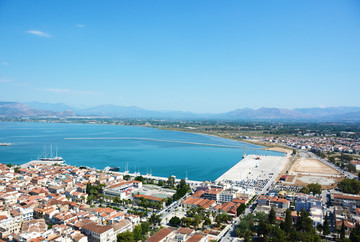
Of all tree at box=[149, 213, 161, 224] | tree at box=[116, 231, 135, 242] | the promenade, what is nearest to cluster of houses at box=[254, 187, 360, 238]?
the promenade

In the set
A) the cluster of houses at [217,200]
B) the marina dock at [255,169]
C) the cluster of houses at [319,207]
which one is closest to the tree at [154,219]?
the cluster of houses at [217,200]

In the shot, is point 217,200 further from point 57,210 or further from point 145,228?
point 57,210

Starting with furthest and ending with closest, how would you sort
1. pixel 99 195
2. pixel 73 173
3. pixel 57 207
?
pixel 73 173 → pixel 99 195 → pixel 57 207

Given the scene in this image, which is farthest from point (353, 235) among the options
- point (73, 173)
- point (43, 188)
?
point (73, 173)

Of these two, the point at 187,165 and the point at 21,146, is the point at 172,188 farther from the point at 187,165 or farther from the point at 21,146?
the point at 21,146

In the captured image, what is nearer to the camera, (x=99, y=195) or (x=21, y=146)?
(x=99, y=195)

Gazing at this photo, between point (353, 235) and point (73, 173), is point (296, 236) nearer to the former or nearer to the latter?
point (353, 235)

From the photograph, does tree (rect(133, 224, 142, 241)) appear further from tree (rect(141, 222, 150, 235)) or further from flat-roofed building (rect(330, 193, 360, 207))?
flat-roofed building (rect(330, 193, 360, 207))

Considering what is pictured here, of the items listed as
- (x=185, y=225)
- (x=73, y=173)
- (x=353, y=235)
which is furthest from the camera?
(x=73, y=173)
